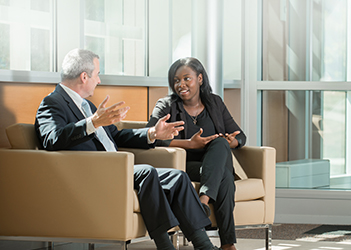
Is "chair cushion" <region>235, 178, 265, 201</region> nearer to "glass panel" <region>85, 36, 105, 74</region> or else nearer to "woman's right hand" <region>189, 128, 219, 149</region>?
"woman's right hand" <region>189, 128, 219, 149</region>

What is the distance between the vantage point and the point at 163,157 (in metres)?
2.62

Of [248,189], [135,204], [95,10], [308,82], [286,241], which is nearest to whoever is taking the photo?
[135,204]

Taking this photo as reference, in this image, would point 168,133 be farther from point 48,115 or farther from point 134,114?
point 134,114

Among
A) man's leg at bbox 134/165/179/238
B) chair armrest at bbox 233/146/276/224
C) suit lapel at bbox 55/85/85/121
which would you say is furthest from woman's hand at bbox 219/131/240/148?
suit lapel at bbox 55/85/85/121

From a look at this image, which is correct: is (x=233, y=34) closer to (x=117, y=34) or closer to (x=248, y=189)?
(x=117, y=34)

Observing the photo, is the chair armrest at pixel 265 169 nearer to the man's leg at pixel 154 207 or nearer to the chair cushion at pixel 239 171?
the chair cushion at pixel 239 171

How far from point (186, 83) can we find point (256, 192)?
89 centimetres

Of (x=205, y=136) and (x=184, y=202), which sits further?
(x=205, y=136)

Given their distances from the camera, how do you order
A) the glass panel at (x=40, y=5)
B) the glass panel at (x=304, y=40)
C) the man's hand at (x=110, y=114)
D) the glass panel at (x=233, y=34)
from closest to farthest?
1. the man's hand at (x=110, y=114)
2. the glass panel at (x=40, y=5)
3. the glass panel at (x=304, y=40)
4. the glass panel at (x=233, y=34)

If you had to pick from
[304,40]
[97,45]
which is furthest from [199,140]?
[304,40]

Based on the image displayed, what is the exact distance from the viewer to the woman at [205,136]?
2.58m

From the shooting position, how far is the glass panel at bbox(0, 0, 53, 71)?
294 cm

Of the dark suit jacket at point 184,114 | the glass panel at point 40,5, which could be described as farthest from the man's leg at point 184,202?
the glass panel at point 40,5

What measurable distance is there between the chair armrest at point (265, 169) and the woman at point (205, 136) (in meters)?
0.16
